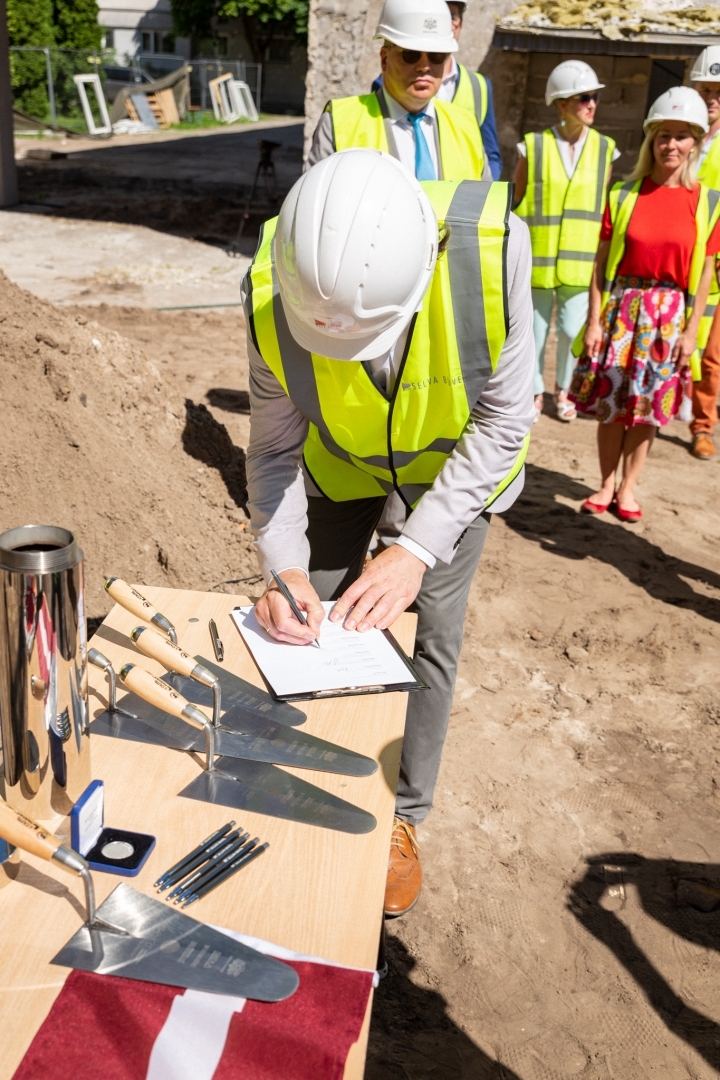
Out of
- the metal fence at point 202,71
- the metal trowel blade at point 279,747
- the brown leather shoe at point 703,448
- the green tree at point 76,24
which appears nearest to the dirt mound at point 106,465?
the metal trowel blade at point 279,747

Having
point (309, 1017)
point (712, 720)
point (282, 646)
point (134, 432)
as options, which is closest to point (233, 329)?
point (134, 432)

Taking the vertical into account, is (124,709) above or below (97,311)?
above

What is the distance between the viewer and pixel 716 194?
185 inches

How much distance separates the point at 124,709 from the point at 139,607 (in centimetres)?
24

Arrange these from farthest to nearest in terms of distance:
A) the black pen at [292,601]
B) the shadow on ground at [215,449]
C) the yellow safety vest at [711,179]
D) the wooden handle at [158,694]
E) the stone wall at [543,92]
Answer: the stone wall at [543,92] → the yellow safety vest at [711,179] → the shadow on ground at [215,449] → the black pen at [292,601] → the wooden handle at [158,694]

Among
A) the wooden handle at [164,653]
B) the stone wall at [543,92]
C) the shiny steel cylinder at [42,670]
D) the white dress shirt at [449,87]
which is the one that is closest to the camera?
the shiny steel cylinder at [42,670]

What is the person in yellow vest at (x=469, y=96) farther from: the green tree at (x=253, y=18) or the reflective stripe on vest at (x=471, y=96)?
the green tree at (x=253, y=18)

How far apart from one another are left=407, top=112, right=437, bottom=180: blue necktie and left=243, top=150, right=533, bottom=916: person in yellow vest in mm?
2057

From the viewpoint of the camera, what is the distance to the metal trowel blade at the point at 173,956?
1303 mm

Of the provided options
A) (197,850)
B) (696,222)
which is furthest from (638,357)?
(197,850)

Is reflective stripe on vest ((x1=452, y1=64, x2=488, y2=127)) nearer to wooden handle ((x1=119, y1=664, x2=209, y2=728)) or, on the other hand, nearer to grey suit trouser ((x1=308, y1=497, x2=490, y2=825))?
grey suit trouser ((x1=308, y1=497, x2=490, y2=825))

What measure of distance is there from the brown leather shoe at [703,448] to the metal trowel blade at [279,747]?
5.10 m

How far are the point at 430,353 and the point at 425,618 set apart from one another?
2.33 feet

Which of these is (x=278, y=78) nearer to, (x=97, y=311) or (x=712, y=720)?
(x=97, y=311)
